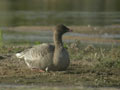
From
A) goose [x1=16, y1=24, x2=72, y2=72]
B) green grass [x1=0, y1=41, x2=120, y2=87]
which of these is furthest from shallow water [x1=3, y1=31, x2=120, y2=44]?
goose [x1=16, y1=24, x2=72, y2=72]

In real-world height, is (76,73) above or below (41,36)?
above

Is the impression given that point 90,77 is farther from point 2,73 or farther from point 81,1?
point 81,1

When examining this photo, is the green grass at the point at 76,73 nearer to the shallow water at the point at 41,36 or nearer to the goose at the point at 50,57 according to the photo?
the goose at the point at 50,57

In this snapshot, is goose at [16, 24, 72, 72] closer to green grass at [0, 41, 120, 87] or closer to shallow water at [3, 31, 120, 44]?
green grass at [0, 41, 120, 87]

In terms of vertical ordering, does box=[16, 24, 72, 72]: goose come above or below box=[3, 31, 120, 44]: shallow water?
above

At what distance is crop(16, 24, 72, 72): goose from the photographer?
1122 centimetres

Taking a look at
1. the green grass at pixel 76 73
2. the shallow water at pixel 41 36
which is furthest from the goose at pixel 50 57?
the shallow water at pixel 41 36

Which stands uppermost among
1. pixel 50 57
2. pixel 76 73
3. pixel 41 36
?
pixel 50 57

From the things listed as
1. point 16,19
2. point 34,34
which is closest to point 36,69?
point 34,34

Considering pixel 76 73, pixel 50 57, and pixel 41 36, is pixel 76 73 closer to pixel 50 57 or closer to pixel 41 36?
pixel 50 57

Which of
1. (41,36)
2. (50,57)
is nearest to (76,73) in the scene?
(50,57)

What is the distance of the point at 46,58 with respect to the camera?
11.3 metres

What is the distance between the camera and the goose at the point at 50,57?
11.2 m

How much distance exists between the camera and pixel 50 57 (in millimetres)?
11266
